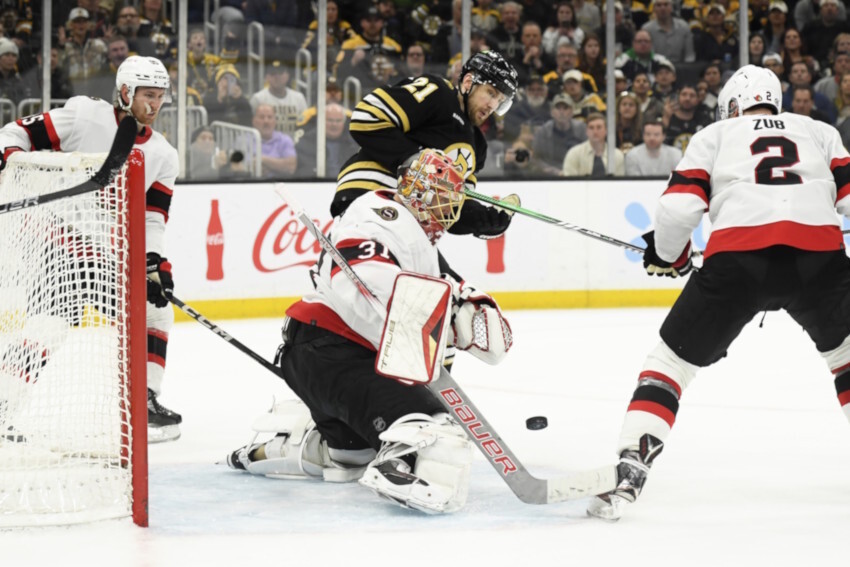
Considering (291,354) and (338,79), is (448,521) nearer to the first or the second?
(291,354)

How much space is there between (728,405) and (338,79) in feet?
10.7

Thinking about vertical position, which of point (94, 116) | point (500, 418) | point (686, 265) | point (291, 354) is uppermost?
point (94, 116)

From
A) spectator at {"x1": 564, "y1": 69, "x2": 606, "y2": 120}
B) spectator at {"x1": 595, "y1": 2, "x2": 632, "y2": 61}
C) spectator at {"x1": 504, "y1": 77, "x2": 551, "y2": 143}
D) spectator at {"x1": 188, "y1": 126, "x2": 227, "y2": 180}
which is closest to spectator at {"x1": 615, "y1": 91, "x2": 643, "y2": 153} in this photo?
spectator at {"x1": 564, "y1": 69, "x2": 606, "y2": 120}

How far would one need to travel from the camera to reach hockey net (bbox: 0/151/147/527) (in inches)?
109

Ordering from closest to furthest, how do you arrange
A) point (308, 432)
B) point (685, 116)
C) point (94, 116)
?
point (308, 432) < point (94, 116) < point (685, 116)

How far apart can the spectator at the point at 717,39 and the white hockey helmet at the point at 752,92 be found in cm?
471

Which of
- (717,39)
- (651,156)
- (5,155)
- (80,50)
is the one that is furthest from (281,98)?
(5,155)

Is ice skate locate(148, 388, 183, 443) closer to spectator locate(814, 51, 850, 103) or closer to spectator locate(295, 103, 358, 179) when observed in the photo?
spectator locate(295, 103, 358, 179)

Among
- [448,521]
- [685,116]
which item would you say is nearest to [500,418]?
[448,521]

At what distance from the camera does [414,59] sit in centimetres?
731

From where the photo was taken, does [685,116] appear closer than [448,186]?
No

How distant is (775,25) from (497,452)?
18.9 feet

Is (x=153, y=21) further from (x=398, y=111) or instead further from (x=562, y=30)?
(x=398, y=111)

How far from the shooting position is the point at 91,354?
2.99m
